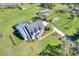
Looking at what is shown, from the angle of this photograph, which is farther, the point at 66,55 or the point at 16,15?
the point at 16,15

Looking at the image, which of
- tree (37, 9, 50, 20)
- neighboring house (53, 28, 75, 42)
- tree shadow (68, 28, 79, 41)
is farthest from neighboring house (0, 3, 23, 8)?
tree shadow (68, 28, 79, 41)

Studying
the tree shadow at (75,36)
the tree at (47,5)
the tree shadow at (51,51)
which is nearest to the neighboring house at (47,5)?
the tree at (47,5)

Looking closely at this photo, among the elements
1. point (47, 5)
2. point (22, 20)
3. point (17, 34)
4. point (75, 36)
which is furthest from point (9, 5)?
point (75, 36)

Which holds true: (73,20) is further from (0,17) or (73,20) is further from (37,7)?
(0,17)

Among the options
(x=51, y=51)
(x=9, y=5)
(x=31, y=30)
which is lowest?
(x=51, y=51)

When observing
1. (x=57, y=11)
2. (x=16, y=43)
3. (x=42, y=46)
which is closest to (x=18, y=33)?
(x=16, y=43)

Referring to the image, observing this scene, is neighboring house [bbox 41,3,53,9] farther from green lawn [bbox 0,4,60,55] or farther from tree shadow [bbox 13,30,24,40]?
tree shadow [bbox 13,30,24,40]

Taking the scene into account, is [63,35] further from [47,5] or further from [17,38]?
[17,38]

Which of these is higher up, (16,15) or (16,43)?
(16,15)
